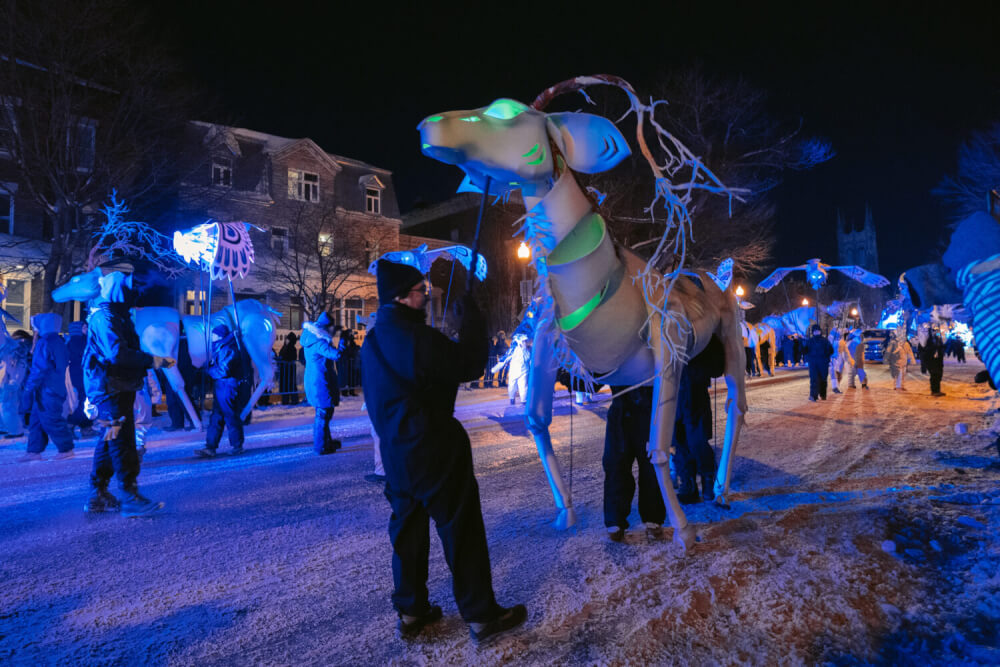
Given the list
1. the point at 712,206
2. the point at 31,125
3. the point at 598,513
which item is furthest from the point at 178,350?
the point at 712,206

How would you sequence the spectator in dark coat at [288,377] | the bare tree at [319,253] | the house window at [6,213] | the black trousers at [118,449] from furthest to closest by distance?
the bare tree at [319,253] → the house window at [6,213] → the spectator in dark coat at [288,377] → the black trousers at [118,449]

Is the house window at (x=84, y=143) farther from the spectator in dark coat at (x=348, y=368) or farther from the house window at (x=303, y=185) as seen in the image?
the house window at (x=303, y=185)

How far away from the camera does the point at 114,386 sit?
15.4 ft

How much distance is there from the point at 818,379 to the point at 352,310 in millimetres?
21429

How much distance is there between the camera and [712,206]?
74.3ft

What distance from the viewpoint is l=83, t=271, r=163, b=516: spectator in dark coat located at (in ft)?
15.3

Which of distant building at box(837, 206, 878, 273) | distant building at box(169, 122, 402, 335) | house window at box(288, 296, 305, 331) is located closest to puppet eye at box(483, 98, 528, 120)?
distant building at box(169, 122, 402, 335)

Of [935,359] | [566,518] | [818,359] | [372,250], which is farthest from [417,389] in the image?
[372,250]

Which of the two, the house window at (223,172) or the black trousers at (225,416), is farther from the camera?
the house window at (223,172)

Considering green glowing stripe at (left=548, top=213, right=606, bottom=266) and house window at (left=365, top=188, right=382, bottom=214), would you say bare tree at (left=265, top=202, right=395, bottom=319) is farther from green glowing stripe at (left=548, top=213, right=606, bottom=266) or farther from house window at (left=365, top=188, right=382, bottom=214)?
green glowing stripe at (left=548, top=213, right=606, bottom=266)

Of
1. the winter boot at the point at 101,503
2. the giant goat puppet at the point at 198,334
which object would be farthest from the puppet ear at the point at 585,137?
the giant goat puppet at the point at 198,334

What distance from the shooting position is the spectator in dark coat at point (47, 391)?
765 centimetres

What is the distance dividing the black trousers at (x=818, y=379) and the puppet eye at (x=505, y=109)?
1216cm

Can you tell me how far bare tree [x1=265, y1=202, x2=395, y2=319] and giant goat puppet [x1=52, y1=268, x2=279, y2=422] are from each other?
10.8 m
